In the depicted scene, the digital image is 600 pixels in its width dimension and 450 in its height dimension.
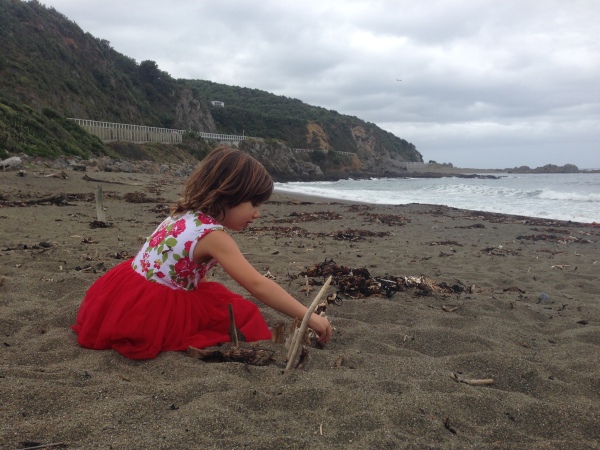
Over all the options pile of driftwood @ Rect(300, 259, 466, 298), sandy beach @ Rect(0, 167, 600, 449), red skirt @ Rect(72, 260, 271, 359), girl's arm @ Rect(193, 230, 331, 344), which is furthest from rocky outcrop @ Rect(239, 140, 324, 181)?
girl's arm @ Rect(193, 230, 331, 344)

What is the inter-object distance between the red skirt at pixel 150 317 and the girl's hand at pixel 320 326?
1.55 ft

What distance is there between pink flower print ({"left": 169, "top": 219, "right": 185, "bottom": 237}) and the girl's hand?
36.9 inches

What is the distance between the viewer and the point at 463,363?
286 centimetres

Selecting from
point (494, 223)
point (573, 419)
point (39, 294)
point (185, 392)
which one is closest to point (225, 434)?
point (185, 392)

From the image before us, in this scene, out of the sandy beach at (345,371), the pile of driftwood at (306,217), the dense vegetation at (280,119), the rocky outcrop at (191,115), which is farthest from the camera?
the dense vegetation at (280,119)

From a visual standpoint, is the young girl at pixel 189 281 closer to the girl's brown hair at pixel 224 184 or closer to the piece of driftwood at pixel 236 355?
the girl's brown hair at pixel 224 184

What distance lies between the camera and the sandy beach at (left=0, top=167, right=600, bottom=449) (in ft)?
6.18

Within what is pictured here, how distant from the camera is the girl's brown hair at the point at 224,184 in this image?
274 cm

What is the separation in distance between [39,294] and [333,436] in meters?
3.06

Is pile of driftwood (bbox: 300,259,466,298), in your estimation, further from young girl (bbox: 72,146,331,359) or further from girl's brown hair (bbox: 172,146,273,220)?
girl's brown hair (bbox: 172,146,273,220)

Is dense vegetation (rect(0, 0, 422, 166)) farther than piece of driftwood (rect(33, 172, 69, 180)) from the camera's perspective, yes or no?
Yes

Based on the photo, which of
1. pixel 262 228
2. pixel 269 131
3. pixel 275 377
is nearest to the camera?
pixel 275 377

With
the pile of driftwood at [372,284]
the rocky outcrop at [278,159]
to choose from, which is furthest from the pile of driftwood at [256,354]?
the rocky outcrop at [278,159]

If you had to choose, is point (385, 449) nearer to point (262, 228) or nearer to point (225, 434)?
point (225, 434)
